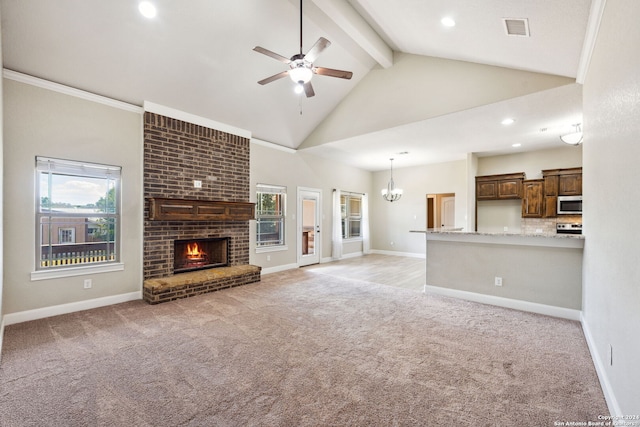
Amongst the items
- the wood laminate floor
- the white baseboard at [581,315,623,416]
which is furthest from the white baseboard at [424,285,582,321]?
the white baseboard at [581,315,623,416]

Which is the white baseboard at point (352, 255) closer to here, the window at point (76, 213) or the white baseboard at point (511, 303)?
the white baseboard at point (511, 303)

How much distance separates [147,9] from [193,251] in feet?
A: 12.5

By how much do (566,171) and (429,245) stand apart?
4.06 m

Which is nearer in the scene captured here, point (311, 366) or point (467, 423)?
point (467, 423)

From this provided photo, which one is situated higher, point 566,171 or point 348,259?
point 566,171

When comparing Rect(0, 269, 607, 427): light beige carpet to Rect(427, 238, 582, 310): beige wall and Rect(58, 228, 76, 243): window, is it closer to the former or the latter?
Rect(427, 238, 582, 310): beige wall

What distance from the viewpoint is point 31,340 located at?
2924 mm

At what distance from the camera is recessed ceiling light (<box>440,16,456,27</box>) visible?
3.24 meters

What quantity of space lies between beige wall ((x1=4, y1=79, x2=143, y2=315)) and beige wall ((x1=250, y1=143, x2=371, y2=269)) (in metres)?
2.28

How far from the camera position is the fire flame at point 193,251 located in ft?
17.3

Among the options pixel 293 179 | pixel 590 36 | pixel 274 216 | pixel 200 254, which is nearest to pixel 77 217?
pixel 200 254

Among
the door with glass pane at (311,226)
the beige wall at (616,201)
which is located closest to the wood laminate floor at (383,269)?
the door with glass pane at (311,226)

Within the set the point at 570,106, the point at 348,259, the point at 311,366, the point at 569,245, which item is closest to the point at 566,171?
the point at 570,106

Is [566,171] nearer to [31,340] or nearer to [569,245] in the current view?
[569,245]
